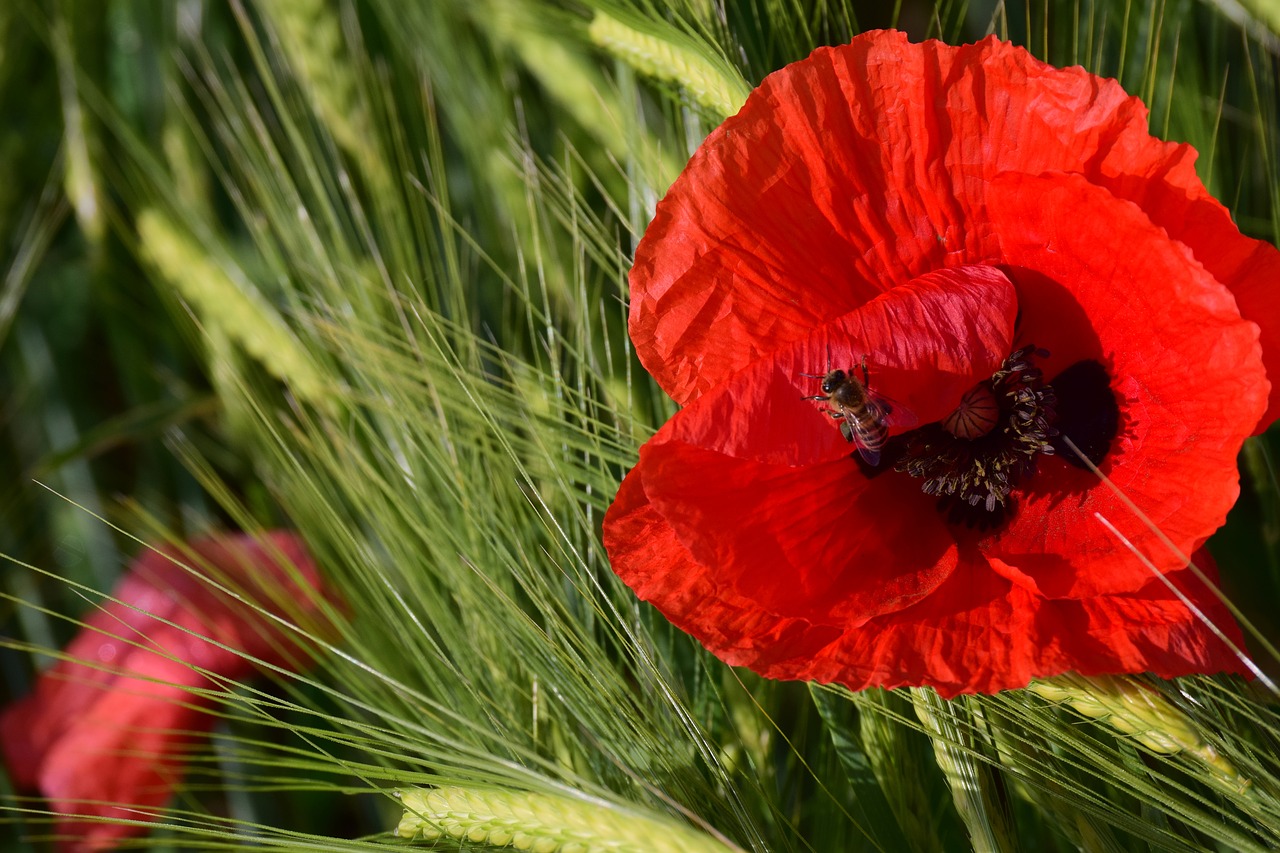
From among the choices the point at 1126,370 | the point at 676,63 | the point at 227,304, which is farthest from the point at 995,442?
the point at 227,304

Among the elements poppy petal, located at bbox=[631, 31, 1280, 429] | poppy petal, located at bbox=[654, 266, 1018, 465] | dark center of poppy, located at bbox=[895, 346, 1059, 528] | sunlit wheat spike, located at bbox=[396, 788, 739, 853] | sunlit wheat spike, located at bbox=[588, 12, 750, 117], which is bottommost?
sunlit wheat spike, located at bbox=[396, 788, 739, 853]

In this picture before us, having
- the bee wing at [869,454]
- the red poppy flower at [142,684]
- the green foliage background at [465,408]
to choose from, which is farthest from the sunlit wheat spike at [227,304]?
the bee wing at [869,454]

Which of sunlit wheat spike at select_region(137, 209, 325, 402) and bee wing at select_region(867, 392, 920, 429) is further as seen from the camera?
sunlit wheat spike at select_region(137, 209, 325, 402)

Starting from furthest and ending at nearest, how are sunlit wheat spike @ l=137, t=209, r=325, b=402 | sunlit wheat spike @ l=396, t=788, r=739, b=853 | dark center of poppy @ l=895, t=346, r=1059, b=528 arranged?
sunlit wheat spike @ l=137, t=209, r=325, b=402, dark center of poppy @ l=895, t=346, r=1059, b=528, sunlit wheat spike @ l=396, t=788, r=739, b=853

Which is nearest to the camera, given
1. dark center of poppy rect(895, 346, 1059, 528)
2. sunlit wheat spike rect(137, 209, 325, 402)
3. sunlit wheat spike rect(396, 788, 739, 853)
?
sunlit wheat spike rect(396, 788, 739, 853)

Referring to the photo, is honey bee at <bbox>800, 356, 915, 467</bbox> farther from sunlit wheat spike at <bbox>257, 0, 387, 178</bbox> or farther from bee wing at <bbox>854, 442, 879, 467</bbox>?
sunlit wheat spike at <bbox>257, 0, 387, 178</bbox>

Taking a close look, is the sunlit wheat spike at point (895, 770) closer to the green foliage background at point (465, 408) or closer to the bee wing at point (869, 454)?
the green foliage background at point (465, 408)

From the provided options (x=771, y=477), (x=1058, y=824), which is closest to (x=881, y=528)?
(x=771, y=477)

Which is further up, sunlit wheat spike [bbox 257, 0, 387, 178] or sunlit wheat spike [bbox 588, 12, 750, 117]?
sunlit wheat spike [bbox 257, 0, 387, 178]

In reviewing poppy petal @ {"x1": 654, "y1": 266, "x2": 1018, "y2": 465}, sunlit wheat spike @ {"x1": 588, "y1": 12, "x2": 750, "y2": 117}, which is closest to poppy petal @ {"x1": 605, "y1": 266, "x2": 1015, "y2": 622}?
poppy petal @ {"x1": 654, "y1": 266, "x2": 1018, "y2": 465}

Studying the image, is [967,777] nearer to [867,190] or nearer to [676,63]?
[867,190]
